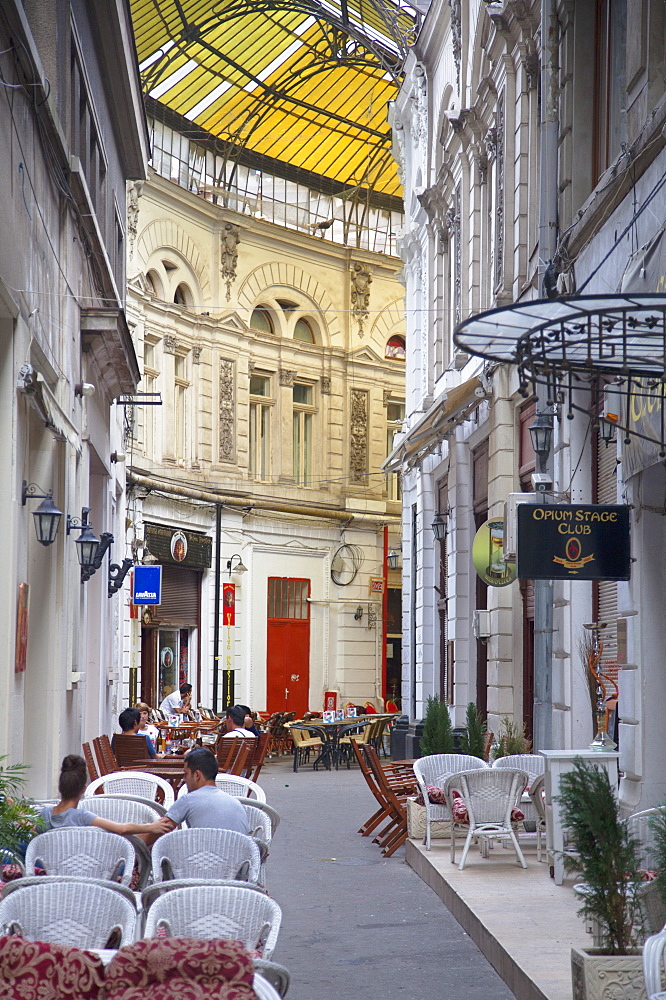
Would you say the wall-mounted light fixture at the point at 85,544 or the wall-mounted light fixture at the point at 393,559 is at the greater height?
the wall-mounted light fixture at the point at 393,559

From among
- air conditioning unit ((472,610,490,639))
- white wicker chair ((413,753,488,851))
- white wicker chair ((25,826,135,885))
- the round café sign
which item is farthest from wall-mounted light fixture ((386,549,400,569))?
white wicker chair ((25,826,135,885))

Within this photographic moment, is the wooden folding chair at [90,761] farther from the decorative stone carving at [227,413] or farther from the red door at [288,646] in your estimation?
the red door at [288,646]

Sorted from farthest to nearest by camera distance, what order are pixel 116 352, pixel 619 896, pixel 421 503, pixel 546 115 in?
pixel 421 503, pixel 116 352, pixel 546 115, pixel 619 896

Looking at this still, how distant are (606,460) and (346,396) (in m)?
23.8

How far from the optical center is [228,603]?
31359 mm

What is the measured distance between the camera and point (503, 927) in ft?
28.3

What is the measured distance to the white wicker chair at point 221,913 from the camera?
5219 mm

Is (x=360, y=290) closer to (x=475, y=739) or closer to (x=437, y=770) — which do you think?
(x=475, y=739)

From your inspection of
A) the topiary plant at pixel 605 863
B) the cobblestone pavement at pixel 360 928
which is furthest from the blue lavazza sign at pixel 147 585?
the topiary plant at pixel 605 863

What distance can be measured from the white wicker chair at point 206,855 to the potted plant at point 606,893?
1.88m

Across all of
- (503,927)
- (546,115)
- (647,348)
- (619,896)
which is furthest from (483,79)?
(619,896)

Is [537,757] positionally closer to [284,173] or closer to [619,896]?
[619,896]

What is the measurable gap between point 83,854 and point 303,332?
2996 centimetres

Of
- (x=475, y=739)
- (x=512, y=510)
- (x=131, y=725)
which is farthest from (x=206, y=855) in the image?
(x=131, y=725)
